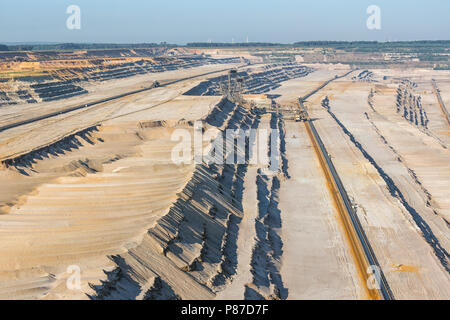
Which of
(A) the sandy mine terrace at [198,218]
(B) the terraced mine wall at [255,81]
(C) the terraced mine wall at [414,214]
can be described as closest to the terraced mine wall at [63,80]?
(A) the sandy mine terrace at [198,218]

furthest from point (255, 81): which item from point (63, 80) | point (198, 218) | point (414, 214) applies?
point (198, 218)

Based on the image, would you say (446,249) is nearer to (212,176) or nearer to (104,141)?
(212,176)

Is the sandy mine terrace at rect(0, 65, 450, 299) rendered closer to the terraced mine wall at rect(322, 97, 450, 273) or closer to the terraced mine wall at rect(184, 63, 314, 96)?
the terraced mine wall at rect(322, 97, 450, 273)

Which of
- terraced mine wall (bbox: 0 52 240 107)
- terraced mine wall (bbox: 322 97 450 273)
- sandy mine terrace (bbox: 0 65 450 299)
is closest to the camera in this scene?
sandy mine terrace (bbox: 0 65 450 299)

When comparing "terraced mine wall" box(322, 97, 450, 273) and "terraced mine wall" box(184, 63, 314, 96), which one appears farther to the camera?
"terraced mine wall" box(184, 63, 314, 96)

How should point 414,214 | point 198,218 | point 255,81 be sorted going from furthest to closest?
point 255,81 → point 414,214 → point 198,218

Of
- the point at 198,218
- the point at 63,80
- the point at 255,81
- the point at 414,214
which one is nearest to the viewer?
the point at 198,218

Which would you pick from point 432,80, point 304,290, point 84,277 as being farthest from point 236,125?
point 432,80

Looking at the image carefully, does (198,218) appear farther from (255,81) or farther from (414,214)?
(255,81)

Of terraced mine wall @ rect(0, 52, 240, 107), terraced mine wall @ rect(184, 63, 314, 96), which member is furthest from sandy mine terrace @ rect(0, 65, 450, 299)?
terraced mine wall @ rect(184, 63, 314, 96)

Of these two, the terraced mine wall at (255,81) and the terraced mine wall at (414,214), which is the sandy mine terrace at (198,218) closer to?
the terraced mine wall at (414,214)
